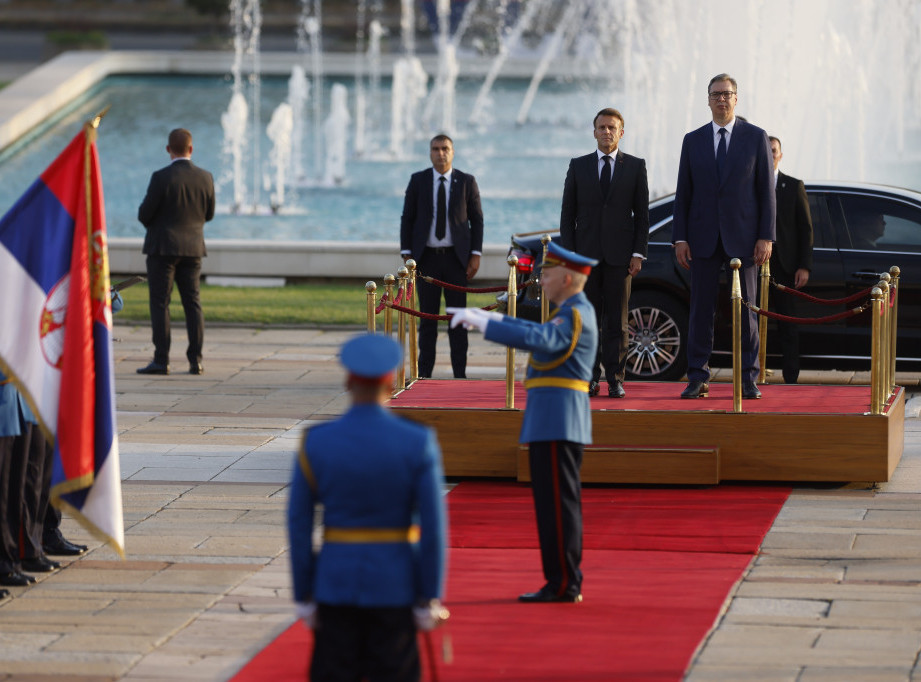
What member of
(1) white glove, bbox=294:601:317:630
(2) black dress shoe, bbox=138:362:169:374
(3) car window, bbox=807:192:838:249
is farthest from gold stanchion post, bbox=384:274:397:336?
(1) white glove, bbox=294:601:317:630

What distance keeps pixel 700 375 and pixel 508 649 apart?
13.2 feet

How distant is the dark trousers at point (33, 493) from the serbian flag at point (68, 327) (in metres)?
0.59

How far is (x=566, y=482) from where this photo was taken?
6.71m

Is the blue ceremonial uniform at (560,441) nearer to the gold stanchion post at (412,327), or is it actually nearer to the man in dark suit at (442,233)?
the gold stanchion post at (412,327)

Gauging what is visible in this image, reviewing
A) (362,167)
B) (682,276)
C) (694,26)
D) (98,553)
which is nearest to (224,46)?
(362,167)

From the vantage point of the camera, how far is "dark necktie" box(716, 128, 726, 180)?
9508 mm

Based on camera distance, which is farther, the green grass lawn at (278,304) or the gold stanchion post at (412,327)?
the green grass lawn at (278,304)

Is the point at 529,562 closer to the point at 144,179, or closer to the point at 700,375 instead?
the point at 700,375

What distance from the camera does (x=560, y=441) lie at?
669 centimetres

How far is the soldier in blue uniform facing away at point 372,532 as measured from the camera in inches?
174

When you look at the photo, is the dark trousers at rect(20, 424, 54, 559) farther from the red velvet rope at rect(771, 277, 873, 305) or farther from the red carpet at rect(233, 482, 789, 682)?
the red velvet rope at rect(771, 277, 873, 305)

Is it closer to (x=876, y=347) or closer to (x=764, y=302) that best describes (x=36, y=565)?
(x=876, y=347)

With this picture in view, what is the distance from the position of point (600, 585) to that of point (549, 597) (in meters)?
0.41

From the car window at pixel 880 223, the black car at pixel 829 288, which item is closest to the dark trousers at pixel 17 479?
the black car at pixel 829 288
